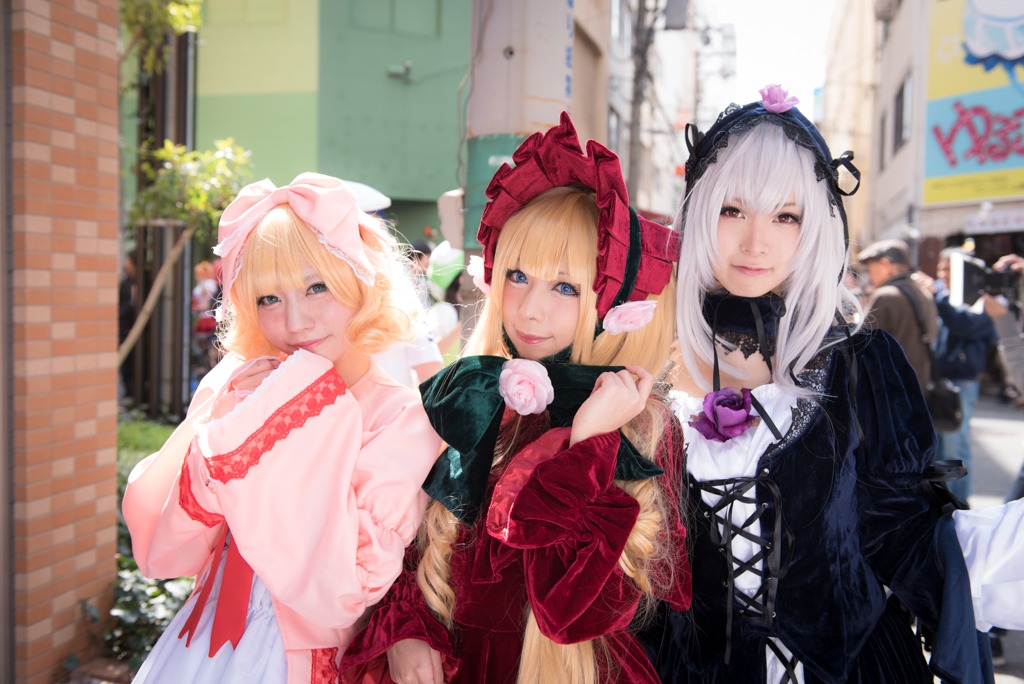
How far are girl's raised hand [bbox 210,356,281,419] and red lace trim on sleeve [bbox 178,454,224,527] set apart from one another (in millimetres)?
121

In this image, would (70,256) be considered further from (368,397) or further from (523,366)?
(523,366)

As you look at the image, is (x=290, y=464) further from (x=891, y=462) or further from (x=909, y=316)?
(x=909, y=316)

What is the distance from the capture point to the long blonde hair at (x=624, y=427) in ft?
4.60

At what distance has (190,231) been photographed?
5.49 meters

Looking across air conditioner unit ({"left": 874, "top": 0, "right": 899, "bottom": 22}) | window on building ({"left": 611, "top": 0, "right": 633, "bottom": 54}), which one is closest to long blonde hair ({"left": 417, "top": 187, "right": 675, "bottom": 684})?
window on building ({"left": 611, "top": 0, "right": 633, "bottom": 54})

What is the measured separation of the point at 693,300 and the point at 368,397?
0.78 meters

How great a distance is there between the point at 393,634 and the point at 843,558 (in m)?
0.96

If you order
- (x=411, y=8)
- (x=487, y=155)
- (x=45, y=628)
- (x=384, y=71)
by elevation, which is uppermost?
(x=411, y=8)

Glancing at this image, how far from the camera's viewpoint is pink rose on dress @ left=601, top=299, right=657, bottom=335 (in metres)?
1.45

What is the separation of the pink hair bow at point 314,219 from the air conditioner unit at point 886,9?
18320mm

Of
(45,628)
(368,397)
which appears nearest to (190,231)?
(45,628)

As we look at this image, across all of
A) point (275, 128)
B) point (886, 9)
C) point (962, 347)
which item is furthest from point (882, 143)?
point (962, 347)

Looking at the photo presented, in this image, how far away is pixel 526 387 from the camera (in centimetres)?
139

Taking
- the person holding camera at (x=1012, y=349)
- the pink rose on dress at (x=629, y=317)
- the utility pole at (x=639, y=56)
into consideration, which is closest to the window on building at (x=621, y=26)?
the utility pole at (x=639, y=56)
